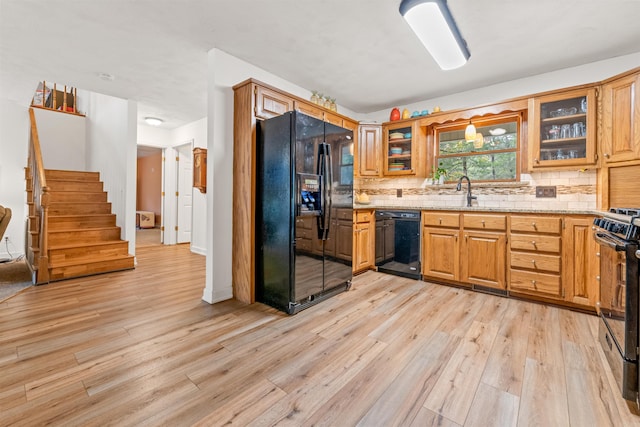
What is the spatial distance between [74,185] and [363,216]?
490 cm

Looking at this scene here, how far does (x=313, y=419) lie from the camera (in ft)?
4.34

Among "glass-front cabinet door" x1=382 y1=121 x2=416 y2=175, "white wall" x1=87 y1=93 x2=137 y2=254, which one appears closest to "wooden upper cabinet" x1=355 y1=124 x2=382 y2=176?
"glass-front cabinet door" x1=382 y1=121 x2=416 y2=175

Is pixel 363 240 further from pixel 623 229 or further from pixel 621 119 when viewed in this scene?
pixel 621 119

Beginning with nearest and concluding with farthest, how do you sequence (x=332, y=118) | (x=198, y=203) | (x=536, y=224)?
(x=536, y=224) → (x=332, y=118) → (x=198, y=203)

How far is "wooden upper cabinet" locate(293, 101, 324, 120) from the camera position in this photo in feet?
10.5

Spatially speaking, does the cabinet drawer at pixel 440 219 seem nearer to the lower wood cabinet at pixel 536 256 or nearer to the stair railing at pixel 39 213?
the lower wood cabinet at pixel 536 256

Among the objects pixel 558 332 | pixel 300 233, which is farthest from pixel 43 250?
pixel 558 332

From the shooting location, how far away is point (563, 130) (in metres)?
3.07

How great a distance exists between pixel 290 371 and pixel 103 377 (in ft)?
3.44

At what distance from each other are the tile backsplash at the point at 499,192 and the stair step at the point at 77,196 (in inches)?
174

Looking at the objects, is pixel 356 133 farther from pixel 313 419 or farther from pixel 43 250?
pixel 43 250

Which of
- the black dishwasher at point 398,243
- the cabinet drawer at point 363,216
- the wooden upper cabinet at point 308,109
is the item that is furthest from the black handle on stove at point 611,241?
the wooden upper cabinet at point 308,109

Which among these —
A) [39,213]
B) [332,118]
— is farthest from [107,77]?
[332,118]

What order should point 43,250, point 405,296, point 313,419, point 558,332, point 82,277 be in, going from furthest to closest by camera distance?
point 82,277 → point 43,250 → point 405,296 → point 558,332 → point 313,419
